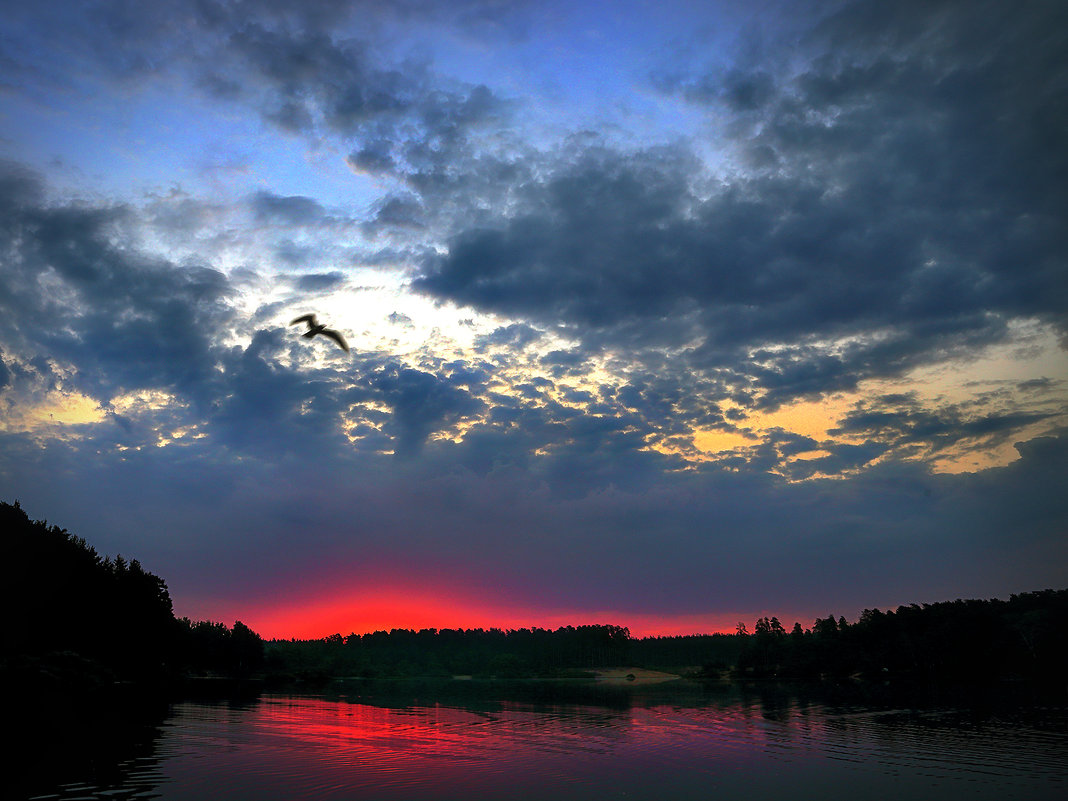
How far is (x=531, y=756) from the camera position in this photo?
39.9 meters

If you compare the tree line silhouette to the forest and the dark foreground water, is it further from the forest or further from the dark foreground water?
the dark foreground water

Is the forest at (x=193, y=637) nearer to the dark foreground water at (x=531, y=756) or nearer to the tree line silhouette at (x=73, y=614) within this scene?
the tree line silhouette at (x=73, y=614)

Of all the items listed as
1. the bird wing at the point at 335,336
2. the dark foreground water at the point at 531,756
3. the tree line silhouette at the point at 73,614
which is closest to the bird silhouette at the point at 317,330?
the bird wing at the point at 335,336

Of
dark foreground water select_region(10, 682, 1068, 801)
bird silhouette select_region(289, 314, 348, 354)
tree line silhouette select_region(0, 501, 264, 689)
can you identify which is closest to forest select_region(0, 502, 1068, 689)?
tree line silhouette select_region(0, 501, 264, 689)

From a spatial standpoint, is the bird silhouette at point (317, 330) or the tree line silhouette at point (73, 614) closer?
the bird silhouette at point (317, 330)

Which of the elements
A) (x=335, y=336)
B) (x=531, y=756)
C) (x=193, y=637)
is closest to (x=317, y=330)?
(x=335, y=336)

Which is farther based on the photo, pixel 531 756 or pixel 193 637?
pixel 193 637

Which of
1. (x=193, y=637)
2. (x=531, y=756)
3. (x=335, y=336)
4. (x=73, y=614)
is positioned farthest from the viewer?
(x=193, y=637)

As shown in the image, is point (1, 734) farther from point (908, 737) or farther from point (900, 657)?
point (900, 657)

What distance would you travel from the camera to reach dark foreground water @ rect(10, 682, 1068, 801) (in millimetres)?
29062

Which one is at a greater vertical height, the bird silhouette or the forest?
the bird silhouette

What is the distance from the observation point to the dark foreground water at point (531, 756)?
2906 cm

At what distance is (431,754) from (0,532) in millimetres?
79521

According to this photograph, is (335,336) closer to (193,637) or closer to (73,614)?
(73,614)
